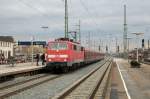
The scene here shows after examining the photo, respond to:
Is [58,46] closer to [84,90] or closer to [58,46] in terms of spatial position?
[58,46]

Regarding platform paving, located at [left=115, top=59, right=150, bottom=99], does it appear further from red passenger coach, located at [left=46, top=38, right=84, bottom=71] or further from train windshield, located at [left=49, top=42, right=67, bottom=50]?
train windshield, located at [left=49, top=42, right=67, bottom=50]

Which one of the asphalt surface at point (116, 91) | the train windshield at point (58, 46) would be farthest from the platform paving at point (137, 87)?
the train windshield at point (58, 46)

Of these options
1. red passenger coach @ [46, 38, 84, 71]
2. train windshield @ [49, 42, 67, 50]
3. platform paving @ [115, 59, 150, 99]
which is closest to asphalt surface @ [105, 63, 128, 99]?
platform paving @ [115, 59, 150, 99]

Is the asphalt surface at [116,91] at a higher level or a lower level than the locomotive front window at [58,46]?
lower

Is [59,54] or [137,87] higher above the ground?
[59,54]

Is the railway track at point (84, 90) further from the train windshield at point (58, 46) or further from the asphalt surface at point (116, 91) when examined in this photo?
the train windshield at point (58, 46)

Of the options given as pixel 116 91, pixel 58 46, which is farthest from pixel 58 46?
pixel 116 91

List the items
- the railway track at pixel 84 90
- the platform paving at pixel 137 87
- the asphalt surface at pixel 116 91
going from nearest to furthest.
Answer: the railway track at pixel 84 90 < the asphalt surface at pixel 116 91 < the platform paving at pixel 137 87

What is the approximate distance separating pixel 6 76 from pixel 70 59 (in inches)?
449

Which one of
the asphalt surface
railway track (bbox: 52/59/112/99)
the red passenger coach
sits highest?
the red passenger coach

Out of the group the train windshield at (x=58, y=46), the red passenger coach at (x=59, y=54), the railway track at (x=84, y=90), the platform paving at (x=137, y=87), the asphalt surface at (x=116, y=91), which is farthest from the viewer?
the train windshield at (x=58, y=46)

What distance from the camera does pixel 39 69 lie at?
130 ft

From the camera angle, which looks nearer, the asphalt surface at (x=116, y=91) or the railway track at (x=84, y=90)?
the railway track at (x=84, y=90)

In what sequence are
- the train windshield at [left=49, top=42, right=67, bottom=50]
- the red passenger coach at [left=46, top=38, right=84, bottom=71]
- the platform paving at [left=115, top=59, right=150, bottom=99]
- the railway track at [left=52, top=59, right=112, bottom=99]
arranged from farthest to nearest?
the train windshield at [left=49, top=42, right=67, bottom=50], the red passenger coach at [left=46, top=38, right=84, bottom=71], the platform paving at [left=115, top=59, right=150, bottom=99], the railway track at [left=52, top=59, right=112, bottom=99]
